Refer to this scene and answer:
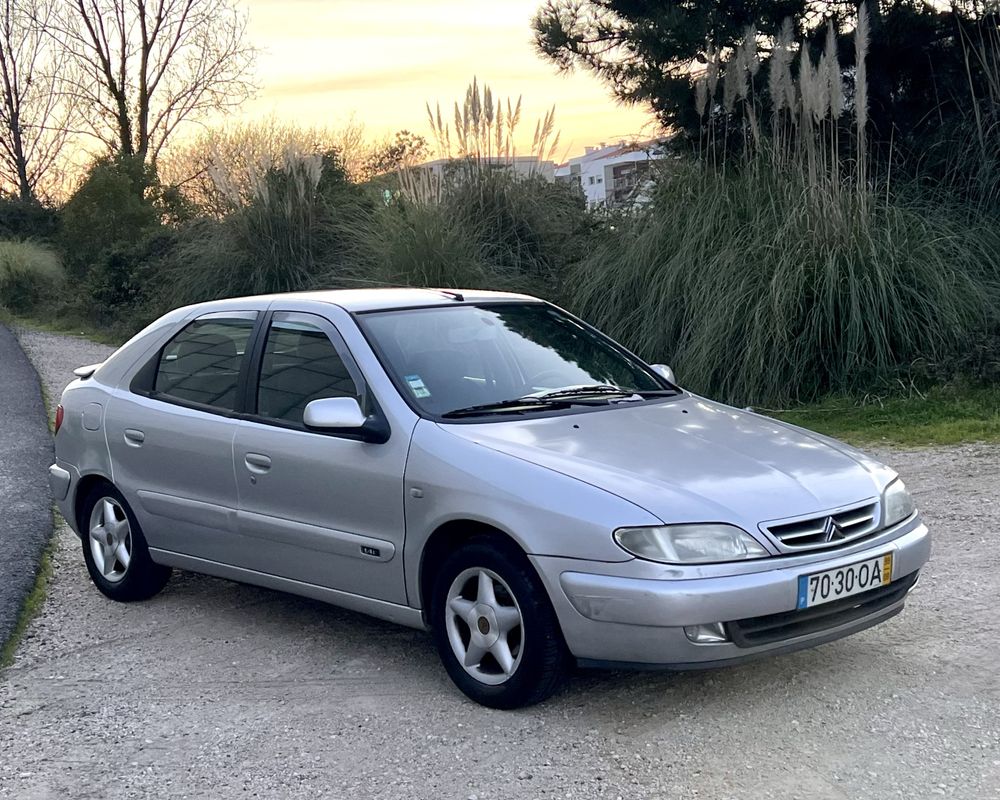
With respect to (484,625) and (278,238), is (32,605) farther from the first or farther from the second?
(278,238)

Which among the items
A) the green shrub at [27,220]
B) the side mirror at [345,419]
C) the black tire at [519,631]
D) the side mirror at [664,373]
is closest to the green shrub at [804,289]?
the side mirror at [664,373]

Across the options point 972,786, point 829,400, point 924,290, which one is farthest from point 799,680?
point 924,290

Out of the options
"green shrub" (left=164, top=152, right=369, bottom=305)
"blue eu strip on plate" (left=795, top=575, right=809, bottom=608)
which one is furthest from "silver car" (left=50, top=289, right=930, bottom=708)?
"green shrub" (left=164, top=152, right=369, bottom=305)

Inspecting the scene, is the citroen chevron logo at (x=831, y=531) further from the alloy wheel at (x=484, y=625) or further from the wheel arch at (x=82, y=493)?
the wheel arch at (x=82, y=493)

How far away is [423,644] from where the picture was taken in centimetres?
516

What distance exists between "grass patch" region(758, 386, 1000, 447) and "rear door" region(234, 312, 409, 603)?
5.31m

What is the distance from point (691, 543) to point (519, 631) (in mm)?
721

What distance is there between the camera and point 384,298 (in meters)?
5.48

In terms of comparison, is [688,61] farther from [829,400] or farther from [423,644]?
[423,644]

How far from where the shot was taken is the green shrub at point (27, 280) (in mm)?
29562

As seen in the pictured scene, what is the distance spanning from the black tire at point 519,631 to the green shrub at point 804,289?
256 inches

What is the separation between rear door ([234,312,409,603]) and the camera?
466 cm

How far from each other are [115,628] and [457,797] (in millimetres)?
2630

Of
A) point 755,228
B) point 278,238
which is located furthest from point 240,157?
point 755,228
